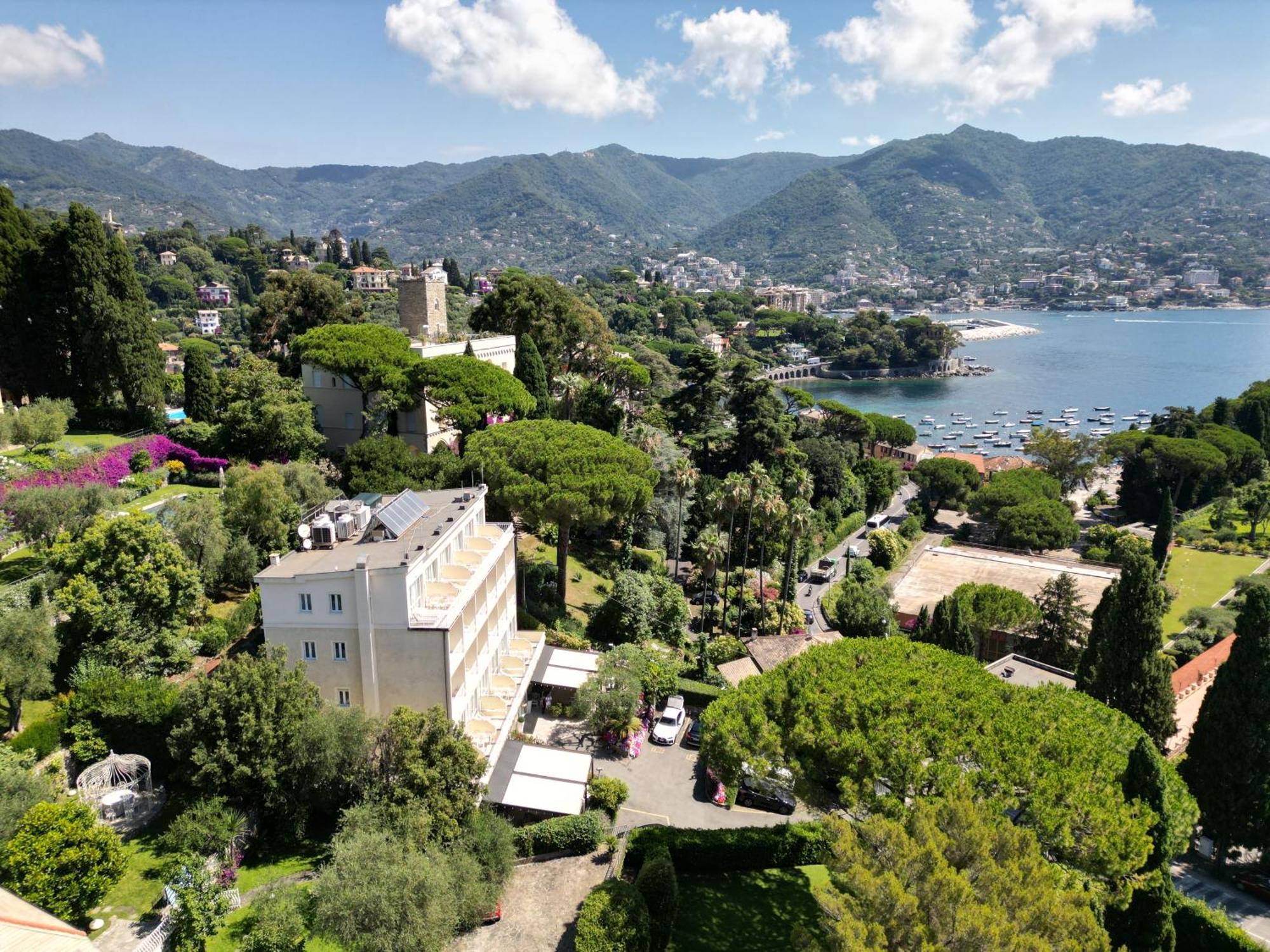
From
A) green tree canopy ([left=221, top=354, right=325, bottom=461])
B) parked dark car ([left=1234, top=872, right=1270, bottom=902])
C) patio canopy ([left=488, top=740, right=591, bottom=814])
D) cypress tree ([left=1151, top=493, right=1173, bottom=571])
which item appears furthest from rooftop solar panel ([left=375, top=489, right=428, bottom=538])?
cypress tree ([left=1151, top=493, right=1173, bottom=571])

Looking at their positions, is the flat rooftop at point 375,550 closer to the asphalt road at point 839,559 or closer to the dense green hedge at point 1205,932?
the dense green hedge at point 1205,932

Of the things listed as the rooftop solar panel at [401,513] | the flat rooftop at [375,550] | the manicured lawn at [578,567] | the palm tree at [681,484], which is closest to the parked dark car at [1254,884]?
the manicured lawn at [578,567]

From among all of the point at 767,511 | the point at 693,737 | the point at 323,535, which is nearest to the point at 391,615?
the point at 323,535

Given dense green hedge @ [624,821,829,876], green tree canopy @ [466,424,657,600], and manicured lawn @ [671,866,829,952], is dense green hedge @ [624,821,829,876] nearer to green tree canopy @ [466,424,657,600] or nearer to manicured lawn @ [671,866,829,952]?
manicured lawn @ [671,866,829,952]

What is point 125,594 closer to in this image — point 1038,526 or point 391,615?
point 391,615

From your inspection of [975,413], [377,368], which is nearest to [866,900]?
[377,368]

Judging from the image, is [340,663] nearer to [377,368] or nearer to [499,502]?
[499,502]
